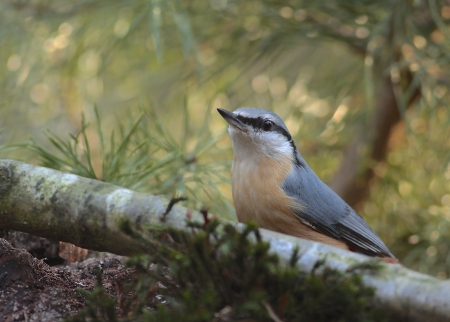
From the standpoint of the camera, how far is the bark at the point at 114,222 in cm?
108

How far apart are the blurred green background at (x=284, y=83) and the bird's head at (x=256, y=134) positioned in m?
0.49

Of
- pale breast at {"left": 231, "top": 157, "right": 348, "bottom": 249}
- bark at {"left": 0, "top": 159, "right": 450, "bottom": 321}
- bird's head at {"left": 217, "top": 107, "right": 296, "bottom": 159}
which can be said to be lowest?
bark at {"left": 0, "top": 159, "right": 450, "bottom": 321}

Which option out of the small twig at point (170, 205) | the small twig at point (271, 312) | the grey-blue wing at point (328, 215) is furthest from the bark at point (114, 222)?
the grey-blue wing at point (328, 215)

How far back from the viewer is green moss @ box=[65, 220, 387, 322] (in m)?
1.06

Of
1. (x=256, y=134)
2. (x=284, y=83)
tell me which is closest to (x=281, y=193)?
(x=256, y=134)

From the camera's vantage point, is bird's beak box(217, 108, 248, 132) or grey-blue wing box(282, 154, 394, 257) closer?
grey-blue wing box(282, 154, 394, 257)

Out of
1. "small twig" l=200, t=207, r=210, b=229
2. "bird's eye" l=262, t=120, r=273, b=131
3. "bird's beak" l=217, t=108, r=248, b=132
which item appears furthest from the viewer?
"bird's eye" l=262, t=120, r=273, b=131

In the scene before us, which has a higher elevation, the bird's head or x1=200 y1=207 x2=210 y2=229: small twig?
the bird's head

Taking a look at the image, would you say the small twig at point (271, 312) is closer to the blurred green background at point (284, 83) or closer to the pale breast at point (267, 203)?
the pale breast at point (267, 203)

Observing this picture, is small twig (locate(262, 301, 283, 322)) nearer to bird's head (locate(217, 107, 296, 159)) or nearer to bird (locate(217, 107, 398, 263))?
bird (locate(217, 107, 398, 263))

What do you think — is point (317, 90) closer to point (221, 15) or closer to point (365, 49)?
point (365, 49)

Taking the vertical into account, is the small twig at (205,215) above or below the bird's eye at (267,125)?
→ below

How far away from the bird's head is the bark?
1.03 meters

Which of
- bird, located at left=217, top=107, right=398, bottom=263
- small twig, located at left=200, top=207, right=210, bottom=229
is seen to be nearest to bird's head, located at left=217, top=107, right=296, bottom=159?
bird, located at left=217, top=107, right=398, bottom=263
